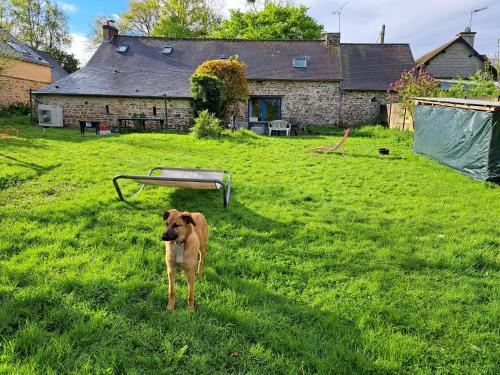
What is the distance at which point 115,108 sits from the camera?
18594mm

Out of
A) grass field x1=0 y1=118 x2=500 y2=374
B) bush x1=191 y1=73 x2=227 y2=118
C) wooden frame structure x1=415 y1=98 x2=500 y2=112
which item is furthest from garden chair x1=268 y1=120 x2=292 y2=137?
grass field x1=0 y1=118 x2=500 y2=374

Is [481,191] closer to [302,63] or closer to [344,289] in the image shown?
[344,289]

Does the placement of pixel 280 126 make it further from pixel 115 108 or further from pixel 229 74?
pixel 115 108

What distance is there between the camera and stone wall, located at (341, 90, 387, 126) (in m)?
20.5

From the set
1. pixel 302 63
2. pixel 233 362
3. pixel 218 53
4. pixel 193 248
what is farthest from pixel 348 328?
pixel 218 53

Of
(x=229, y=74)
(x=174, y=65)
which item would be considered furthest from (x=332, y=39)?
(x=174, y=65)

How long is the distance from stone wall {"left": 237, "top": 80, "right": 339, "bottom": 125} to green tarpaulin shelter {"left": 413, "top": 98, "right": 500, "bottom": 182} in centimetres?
904

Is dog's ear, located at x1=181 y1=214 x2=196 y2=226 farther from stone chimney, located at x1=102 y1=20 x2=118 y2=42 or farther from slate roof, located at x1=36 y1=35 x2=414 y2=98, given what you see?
stone chimney, located at x1=102 y1=20 x2=118 y2=42

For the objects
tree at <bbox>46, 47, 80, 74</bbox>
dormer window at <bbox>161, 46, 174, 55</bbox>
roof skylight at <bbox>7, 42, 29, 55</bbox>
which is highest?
tree at <bbox>46, 47, 80, 74</bbox>

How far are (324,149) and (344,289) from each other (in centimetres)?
837

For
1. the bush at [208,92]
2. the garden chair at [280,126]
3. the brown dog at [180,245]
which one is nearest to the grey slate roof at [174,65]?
the bush at [208,92]

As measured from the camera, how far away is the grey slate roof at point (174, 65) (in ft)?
61.4

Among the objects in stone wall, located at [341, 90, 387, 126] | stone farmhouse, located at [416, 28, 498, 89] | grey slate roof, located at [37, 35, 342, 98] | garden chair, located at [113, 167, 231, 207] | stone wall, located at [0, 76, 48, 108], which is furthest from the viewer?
stone farmhouse, located at [416, 28, 498, 89]

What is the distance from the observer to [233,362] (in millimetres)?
2359
